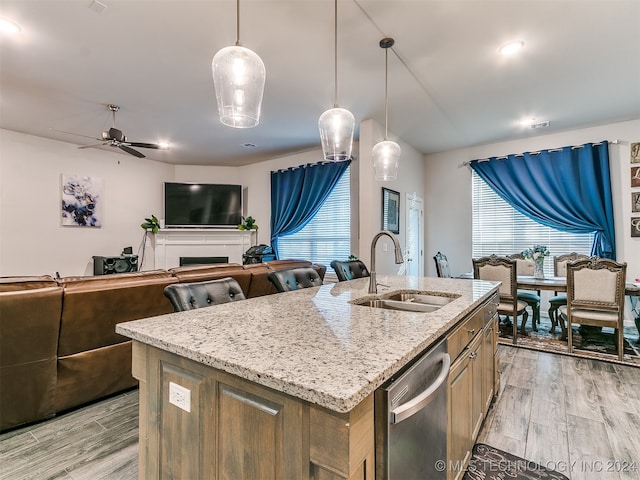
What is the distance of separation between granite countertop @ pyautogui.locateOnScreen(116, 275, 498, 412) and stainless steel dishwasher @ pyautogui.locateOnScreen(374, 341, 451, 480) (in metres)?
0.06

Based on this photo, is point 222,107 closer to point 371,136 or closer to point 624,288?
point 371,136

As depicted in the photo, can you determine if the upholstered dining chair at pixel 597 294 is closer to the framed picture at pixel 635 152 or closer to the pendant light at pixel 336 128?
the framed picture at pixel 635 152

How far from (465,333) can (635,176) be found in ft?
15.4

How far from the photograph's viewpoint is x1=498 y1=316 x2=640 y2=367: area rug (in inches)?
128

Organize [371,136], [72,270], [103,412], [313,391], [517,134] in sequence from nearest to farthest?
[313,391] → [103,412] → [371,136] → [517,134] → [72,270]

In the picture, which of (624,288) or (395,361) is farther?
(624,288)

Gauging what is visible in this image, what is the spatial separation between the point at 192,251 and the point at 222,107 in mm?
5152

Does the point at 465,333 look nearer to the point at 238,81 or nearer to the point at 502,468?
the point at 502,468

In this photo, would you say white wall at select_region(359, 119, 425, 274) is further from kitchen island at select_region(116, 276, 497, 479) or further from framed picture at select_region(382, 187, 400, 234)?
kitchen island at select_region(116, 276, 497, 479)

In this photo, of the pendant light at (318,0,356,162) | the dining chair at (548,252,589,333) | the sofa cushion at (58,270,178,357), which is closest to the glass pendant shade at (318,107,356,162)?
the pendant light at (318,0,356,162)

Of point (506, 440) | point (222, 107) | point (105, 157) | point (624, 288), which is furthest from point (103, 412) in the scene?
point (105, 157)

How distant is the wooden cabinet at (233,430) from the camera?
2.29ft

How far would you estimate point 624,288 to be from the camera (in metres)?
3.04

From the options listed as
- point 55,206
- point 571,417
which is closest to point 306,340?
point 571,417
